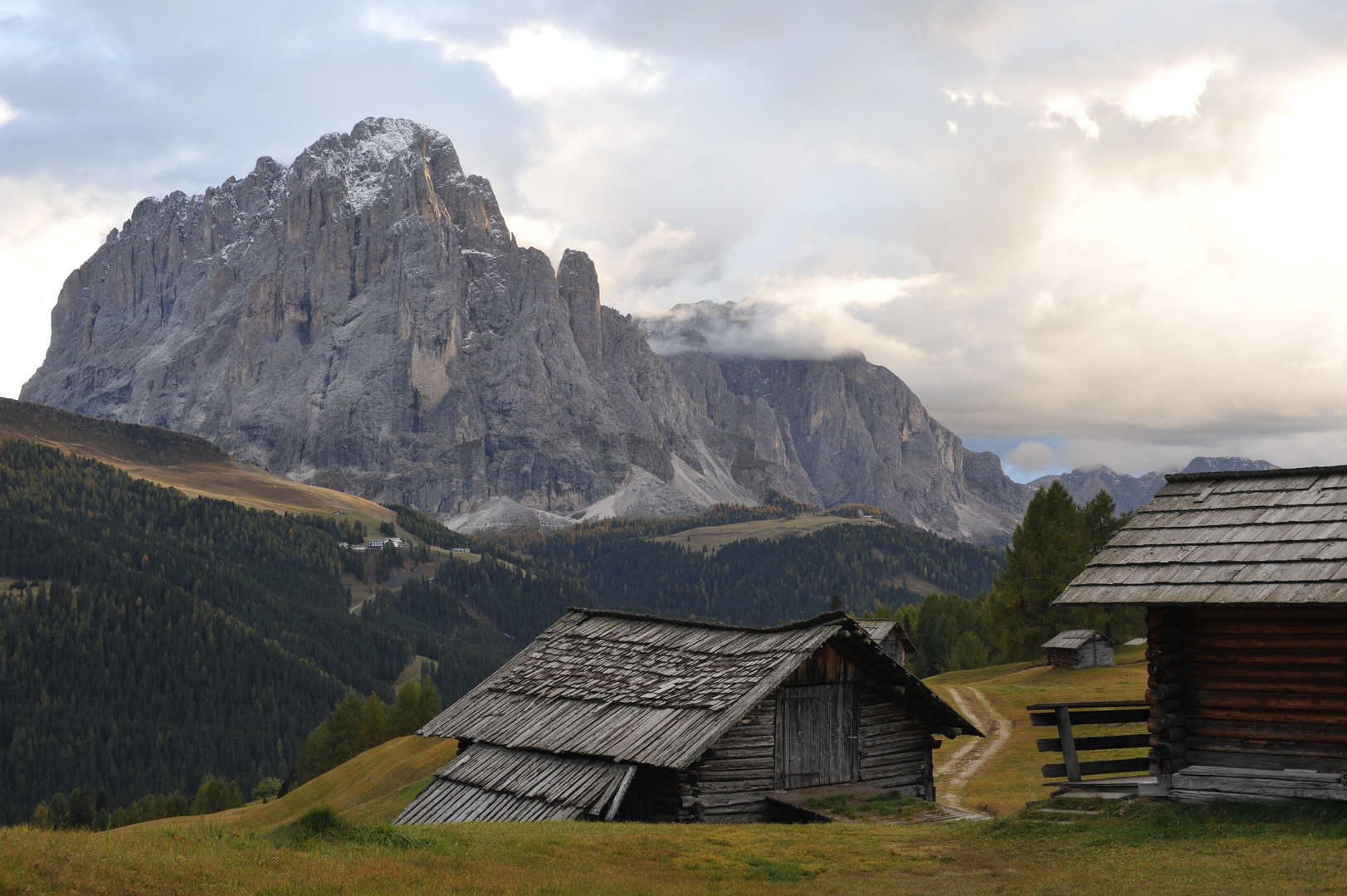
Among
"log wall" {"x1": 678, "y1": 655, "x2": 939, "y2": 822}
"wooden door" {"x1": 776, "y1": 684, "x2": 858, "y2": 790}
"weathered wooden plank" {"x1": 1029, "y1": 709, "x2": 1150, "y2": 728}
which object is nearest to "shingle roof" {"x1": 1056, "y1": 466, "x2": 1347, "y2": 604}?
"weathered wooden plank" {"x1": 1029, "y1": 709, "x2": 1150, "y2": 728}

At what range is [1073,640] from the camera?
67.9 meters

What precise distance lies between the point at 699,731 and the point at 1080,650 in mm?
49133

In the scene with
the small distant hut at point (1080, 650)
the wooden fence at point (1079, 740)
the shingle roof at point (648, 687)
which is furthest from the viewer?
the small distant hut at point (1080, 650)

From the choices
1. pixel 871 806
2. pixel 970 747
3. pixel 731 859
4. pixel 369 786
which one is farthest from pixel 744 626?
pixel 369 786

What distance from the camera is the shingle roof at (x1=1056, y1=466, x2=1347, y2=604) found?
18.2 meters

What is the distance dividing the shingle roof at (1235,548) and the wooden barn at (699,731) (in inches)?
301

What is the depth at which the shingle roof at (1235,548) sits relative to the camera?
59.7 ft

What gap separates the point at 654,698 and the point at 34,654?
648 ft

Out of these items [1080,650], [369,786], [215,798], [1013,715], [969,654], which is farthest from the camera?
[215,798]

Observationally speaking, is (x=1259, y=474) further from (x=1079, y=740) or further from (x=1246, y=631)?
(x=1079, y=740)

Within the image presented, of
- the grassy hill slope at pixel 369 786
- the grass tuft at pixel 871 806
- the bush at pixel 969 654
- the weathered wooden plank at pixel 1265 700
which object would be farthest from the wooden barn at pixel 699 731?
the bush at pixel 969 654

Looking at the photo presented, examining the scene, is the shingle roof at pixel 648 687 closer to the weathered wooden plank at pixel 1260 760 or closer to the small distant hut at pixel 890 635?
the weathered wooden plank at pixel 1260 760

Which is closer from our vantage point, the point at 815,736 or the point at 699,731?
the point at 699,731

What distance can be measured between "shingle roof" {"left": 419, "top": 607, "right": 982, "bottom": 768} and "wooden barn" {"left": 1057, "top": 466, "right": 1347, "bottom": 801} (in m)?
8.77
